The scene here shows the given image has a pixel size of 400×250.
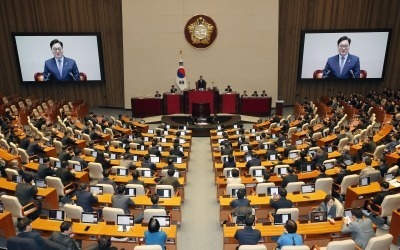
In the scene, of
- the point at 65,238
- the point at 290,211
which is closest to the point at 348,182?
the point at 290,211

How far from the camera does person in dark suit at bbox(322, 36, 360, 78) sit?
24.3 meters

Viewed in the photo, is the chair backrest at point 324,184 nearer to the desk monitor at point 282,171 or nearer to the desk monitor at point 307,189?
the desk monitor at point 307,189

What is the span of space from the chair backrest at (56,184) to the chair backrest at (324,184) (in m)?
7.26

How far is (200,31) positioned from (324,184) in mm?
16277

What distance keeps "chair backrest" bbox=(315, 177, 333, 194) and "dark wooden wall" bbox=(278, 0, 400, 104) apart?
15985 mm

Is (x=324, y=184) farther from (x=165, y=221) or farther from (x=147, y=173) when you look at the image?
(x=147, y=173)

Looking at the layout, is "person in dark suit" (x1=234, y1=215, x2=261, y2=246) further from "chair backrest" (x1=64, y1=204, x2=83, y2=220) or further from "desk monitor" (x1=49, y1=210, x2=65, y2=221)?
"desk monitor" (x1=49, y1=210, x2=65, y2=221)

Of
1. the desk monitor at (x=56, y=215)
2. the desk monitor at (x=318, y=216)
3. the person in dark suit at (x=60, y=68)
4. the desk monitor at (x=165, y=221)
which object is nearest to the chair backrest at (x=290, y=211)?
the desk monitor at (x=318, y=216)

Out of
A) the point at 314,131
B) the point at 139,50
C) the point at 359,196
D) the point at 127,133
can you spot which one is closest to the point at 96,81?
the point at 139,50

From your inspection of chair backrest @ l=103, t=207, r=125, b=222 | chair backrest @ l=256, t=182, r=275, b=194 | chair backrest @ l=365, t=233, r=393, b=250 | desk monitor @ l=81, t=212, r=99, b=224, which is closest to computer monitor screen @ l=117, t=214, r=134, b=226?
chair backrest @ l=103, t=207, r=125, b=222

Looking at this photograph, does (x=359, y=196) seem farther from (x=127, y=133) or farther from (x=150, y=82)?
(x=150, y=82)

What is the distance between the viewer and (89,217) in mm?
8648

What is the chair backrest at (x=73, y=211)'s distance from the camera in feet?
28.9

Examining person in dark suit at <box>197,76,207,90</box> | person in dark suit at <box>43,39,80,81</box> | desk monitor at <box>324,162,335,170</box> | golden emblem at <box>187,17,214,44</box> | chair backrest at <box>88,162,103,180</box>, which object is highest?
golden emblem at <box>187,17,214,44</box>
